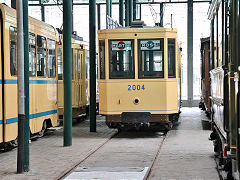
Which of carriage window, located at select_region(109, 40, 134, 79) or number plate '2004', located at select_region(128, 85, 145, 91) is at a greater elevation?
carriage window, located at select_region(109, 40, 134, 79)

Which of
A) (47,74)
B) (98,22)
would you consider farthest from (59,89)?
(98,22)

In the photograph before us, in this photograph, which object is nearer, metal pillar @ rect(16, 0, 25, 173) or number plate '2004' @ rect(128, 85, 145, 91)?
metal pillar @ rect(16, 0, 25, 173)

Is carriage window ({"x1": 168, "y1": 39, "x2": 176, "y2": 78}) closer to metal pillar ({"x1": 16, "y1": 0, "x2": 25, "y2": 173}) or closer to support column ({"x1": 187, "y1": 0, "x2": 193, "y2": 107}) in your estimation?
metal pillar ({"x1": 16, "y1": 0, "x2": 25, "y2": 173})

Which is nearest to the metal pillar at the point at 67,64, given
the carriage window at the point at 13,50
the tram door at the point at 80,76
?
the carriage window at the point at 13,50

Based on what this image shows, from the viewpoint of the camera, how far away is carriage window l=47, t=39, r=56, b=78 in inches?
569

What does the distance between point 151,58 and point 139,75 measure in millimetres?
572

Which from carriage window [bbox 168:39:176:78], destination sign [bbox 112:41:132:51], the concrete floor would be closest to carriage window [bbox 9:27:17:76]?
the concrete floor

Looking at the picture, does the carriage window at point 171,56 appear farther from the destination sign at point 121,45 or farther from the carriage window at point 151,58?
the destination sign at point 121,45

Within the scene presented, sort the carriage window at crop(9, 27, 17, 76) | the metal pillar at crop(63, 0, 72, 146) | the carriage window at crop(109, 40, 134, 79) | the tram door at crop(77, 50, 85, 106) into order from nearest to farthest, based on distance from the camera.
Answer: the carriage window at crop(9, 27, 17, 76), the metal pillar at crop(63, 0, 72, 146), the carriage window at crop(109, 40, 134, 79), the tram door at crop(77, 50, 85, 106)

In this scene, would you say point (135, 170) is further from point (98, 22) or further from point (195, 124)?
point (98, 22)

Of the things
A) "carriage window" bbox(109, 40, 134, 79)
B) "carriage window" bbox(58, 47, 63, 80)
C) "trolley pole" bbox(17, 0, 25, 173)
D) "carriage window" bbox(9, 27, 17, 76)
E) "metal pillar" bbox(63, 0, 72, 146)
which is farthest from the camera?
"carriage window" bbox(58, 47, 63, 80)

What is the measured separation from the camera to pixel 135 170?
8883mm

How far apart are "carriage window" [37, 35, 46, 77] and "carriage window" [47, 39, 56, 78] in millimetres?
457

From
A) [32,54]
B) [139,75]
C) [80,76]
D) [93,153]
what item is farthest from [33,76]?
[80,76]
